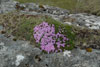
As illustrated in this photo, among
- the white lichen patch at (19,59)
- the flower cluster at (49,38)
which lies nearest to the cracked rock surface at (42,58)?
the white lichen patch at (19,59)

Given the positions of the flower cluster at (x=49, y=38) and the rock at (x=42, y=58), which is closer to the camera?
the rock at (x=42, y=58)

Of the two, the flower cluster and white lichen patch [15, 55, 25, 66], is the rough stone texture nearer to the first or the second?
white lichen patch [15, 55, 25, 66]

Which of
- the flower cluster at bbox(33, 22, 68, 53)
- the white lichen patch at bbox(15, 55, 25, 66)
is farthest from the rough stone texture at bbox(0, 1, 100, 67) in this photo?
the flower cluster at bbox(33, 22, 68, 53)

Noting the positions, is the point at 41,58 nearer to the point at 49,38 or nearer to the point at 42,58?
the point at 42,58

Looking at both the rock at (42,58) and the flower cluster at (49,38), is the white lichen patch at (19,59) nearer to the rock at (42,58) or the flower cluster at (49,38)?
the rock at (42,58)

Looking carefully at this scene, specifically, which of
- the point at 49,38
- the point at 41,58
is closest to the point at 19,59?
the point at 41,58

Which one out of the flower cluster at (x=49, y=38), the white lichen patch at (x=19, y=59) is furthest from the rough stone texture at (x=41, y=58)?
the flower cluster at (x=49, y=38)

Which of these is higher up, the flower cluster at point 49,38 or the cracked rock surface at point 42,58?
the flower cluster at point 49,38

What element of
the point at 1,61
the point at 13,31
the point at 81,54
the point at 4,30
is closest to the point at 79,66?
the point at 81,54
